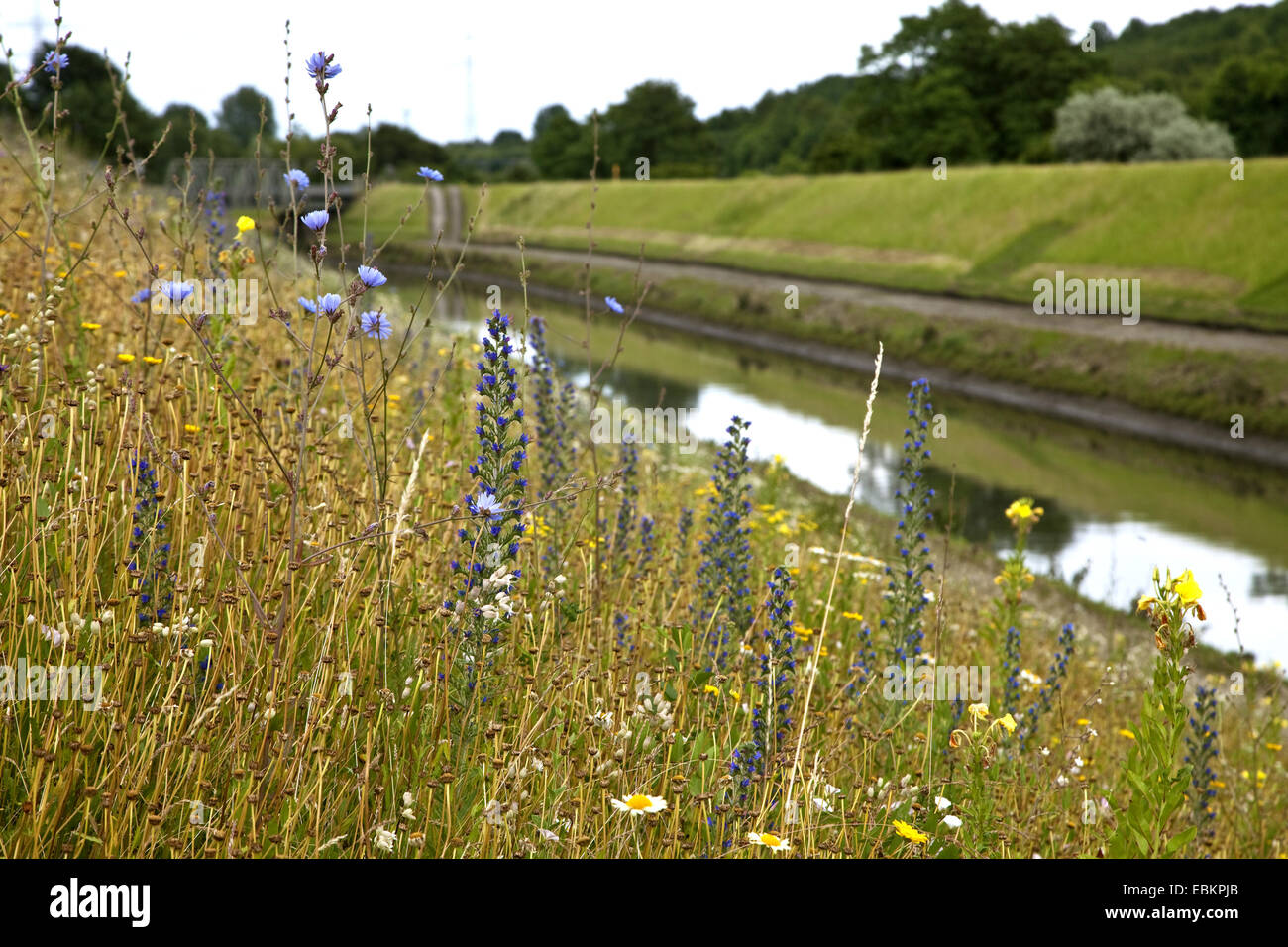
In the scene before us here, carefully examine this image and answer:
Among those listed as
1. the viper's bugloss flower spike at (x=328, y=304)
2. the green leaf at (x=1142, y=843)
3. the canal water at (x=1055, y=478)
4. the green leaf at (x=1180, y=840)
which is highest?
the viper's bugloss flower spike at (x=328, y=304)

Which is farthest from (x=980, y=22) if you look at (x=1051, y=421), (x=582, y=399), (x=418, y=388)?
(x=418, y=388)

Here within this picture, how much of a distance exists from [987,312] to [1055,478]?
13491mm

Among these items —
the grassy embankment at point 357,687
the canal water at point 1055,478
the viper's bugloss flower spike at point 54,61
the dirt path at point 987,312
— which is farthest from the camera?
the dirt path at point 987,312

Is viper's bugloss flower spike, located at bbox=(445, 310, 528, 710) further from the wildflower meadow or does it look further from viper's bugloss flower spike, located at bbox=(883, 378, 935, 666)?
viper's bugloss flower spike, located at bbox=(883, 378, 935, 666)

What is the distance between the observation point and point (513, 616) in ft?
11.4

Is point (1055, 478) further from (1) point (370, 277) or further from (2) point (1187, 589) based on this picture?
(1) point (370, 277)

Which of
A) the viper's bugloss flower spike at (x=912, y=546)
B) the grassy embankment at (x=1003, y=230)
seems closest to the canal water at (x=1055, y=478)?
the viper's bugloss flower spike at (x=912, y=546)

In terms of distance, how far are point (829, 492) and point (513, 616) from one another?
49.3 feet

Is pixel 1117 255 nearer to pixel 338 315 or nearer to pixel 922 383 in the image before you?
pixel 922 383

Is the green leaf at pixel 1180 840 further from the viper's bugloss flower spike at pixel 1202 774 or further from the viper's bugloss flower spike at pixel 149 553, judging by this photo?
the viper's bugloss flower spike at pixel 149 553

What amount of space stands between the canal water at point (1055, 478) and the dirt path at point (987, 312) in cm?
386

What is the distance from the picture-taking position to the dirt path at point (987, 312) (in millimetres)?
26203

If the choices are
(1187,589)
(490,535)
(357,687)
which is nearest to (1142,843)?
(1187,589)
